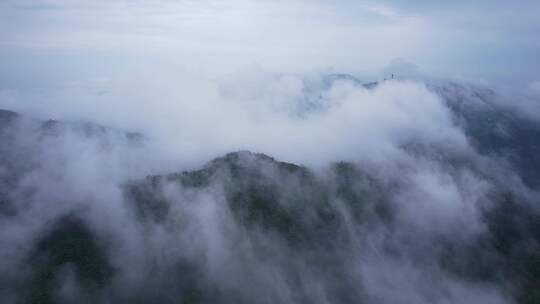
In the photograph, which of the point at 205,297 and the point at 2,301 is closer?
the point at 2,301

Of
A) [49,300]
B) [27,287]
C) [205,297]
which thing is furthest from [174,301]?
[27,287]

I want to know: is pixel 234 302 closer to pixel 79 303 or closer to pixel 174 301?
pixel 174 301

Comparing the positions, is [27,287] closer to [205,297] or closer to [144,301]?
[144,301]

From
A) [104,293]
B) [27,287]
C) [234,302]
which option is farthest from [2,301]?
[234,302]

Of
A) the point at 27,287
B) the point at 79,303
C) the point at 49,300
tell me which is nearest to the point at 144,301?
the point at 79,303

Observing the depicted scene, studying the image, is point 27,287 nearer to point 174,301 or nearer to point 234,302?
point 174,301

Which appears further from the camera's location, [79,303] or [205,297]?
[205,297]

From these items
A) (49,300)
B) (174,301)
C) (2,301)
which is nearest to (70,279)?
(49,300)
